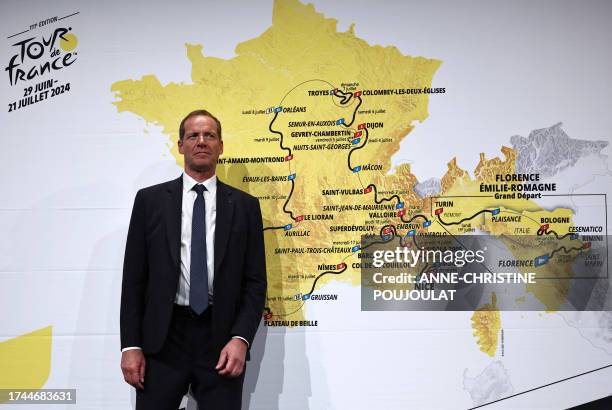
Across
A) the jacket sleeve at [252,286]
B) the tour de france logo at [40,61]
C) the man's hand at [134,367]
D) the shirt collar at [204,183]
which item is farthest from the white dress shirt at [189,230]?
the tour de france logo at [40,61]

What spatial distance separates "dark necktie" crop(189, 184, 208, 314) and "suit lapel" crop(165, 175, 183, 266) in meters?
0.06

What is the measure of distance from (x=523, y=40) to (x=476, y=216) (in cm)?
87

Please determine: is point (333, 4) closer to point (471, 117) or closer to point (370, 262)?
point (471, 117)

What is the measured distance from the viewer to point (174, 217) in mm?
1849

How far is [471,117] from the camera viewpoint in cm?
229

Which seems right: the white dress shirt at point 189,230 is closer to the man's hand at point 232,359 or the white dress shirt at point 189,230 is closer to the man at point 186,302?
the man at point 186,302

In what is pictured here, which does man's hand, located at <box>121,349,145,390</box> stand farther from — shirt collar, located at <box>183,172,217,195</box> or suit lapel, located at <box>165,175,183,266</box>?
shirt collar, located at <box>183,172,217,195</box>

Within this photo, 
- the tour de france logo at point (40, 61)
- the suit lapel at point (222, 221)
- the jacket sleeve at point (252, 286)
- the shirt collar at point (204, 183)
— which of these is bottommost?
the jacket sleeve at point (252, 286)

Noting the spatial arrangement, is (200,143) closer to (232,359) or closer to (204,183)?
(204,183)

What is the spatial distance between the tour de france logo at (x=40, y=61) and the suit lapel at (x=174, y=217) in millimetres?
916

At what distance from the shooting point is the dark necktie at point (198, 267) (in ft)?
5.83

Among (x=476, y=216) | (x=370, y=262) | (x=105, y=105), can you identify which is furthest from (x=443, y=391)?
(x=105, y=105)

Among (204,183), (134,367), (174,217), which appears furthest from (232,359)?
(204,183)

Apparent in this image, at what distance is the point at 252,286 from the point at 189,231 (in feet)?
1.07
